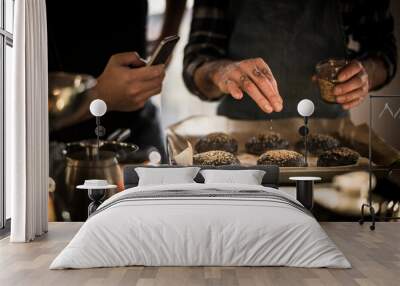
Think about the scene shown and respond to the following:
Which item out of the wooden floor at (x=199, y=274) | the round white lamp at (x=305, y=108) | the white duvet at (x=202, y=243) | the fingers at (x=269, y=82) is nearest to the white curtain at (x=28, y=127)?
the wooden floor at (x=199, y=274)

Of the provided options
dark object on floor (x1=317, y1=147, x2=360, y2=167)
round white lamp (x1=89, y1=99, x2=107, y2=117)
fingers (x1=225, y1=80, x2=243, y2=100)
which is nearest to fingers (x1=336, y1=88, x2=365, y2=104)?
dark object on floor (x1=317, y1=147, x2=360, y2=167)

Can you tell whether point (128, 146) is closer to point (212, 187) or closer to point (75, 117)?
point (75, 117)

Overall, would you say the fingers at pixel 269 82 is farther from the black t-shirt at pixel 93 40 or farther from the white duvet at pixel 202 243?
the white duvet at pixel 202 243

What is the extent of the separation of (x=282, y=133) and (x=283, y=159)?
35 centimetres

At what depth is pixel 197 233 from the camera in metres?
5.00

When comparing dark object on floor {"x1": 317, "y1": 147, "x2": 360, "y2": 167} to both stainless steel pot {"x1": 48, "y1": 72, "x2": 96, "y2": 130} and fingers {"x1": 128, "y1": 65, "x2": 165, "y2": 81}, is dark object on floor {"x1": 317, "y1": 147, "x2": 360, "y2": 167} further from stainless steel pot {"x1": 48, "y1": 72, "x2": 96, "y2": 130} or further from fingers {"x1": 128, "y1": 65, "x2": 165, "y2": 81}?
stainless steel pot {"x1": 48, "y1": 72, "x2": 96, "y2": 130}

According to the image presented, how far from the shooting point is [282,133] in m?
8.40

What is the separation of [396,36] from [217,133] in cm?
273

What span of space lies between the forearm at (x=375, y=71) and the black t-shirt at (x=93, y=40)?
2.95 m

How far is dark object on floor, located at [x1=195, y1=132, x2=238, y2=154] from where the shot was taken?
838cm

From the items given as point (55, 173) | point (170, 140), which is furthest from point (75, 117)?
point (170, 140)

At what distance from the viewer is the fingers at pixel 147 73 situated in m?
8.46

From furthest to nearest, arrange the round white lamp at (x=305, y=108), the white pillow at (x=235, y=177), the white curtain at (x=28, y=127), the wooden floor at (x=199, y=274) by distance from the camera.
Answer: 1. the round white lamp at (x=305, y=108)
2. the white pillow at (x=235, y=177)
3. the white curtain at (x=28, y=127)
4. the wooden floor at (x=199, y=274)

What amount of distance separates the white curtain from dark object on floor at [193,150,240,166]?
2.14 metres
